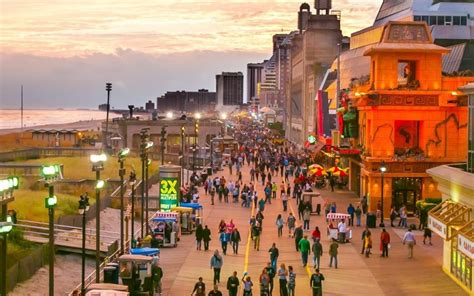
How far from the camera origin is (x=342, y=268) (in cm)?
3158

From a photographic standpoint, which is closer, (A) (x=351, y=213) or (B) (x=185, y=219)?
(B) (x=185, y=219)

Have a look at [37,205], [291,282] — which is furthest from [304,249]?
[37,205]

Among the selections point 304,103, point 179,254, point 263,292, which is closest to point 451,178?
point 263,292

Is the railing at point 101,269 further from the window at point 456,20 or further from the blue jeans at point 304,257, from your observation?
the window at point 456,20

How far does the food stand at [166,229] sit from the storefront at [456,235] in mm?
11485

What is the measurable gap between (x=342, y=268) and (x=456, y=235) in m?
6.04

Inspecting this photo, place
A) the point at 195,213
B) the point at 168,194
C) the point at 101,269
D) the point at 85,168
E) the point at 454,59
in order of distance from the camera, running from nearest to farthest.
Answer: the point at 101,269, the point at 168,194, the point at 195,213, the point at 454,59, the point at 85,168

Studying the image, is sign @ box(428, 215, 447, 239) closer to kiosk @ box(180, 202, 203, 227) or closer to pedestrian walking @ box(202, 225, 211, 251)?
pedestrian walking @ box(202, 225, 211, 251)

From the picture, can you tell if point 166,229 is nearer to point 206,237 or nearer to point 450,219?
point 206,237

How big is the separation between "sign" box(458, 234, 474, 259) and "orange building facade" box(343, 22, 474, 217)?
2167 centimetres

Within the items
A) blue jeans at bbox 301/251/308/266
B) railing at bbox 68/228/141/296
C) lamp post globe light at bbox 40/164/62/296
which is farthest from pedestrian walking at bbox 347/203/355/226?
lamp post globe light at bbox 40/164/62/296

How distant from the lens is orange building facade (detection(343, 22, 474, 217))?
4766cm

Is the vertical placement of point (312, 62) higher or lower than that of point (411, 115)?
higher

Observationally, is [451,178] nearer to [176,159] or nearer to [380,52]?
[380,52]
